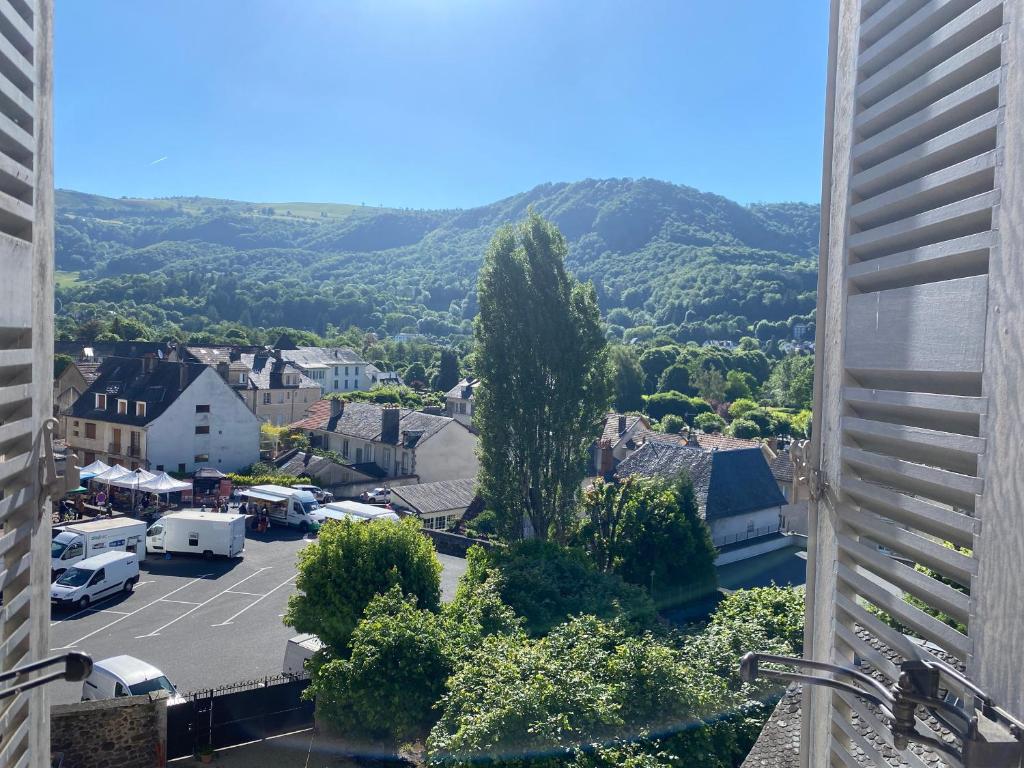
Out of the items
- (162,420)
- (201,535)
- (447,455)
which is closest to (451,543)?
(201,535)

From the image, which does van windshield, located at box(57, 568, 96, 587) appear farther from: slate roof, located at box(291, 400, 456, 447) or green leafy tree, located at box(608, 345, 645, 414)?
green leafy tree, located at box(608, 345, 645, 414)

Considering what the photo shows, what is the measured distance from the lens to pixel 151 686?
1659 cm

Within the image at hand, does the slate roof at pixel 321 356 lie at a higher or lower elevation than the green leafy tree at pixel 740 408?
higher

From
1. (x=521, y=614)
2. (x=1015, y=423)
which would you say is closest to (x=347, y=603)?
(x=521, y=614)

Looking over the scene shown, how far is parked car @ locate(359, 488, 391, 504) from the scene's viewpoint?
3841 centimetres

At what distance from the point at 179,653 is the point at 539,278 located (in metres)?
14.7

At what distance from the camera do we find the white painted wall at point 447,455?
43250 millimetres

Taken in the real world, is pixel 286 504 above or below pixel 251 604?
above

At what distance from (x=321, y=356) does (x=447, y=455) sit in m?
41.9

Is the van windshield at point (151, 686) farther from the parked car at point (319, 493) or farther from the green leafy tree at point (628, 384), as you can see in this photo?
the green leafy tree at point (628, 384)

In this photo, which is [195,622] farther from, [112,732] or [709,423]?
[709,423]

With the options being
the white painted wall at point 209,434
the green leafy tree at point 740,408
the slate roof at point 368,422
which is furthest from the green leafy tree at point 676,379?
the white painted wall at point 209,434

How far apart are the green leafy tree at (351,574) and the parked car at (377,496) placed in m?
19.7

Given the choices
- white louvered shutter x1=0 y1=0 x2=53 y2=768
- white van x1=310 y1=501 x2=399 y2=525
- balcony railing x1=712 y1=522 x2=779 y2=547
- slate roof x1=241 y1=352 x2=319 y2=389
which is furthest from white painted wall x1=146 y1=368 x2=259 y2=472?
white louvered shutter x1=0 y1=0 x2=53 y2=768
